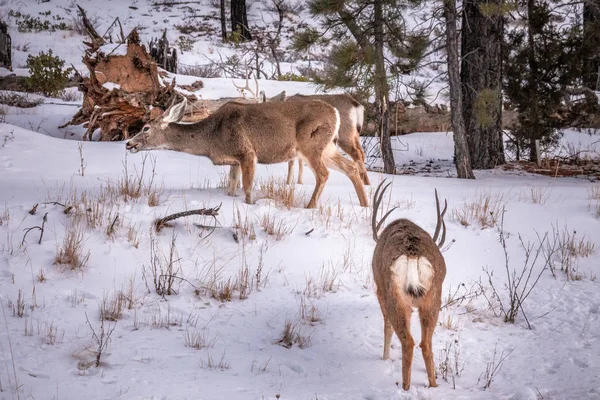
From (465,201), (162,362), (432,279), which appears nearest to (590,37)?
(465,201)

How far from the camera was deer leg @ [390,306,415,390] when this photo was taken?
420cm

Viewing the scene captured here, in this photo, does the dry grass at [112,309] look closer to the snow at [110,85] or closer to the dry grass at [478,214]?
the dry grass at [478,214]

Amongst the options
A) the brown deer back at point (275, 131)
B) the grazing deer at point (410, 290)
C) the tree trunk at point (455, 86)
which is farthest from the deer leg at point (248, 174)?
the tree trunk at point (455, 86)

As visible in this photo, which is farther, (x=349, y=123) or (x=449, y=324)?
(x=349, y=123)

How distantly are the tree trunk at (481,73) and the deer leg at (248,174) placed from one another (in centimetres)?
615

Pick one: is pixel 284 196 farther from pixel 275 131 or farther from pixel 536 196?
pixel 536 196

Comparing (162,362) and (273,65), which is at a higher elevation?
(273,65)

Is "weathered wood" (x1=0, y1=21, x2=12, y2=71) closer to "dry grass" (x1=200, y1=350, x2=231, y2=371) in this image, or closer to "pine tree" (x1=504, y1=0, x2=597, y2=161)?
"pine tree" (x1=504, y1=0, x2=597, y2=161)

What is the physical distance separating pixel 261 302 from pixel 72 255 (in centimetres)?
189

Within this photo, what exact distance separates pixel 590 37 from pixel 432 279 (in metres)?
10.1

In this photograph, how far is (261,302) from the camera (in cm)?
597

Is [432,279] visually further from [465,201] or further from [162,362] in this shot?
[465,201]

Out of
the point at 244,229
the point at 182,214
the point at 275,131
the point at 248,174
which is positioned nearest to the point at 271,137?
the point at 275,131

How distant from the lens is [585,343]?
5266 millimetres
